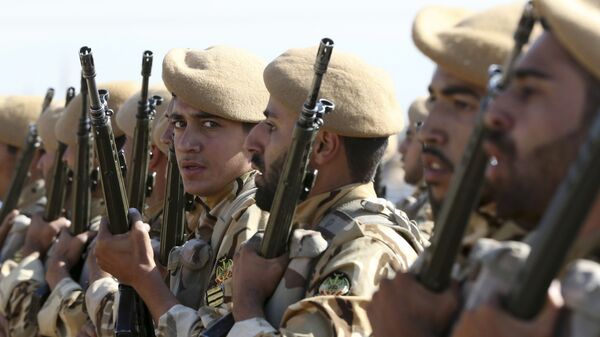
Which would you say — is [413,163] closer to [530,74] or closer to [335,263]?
[335,263]

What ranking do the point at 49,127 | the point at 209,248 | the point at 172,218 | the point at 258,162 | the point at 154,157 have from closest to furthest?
the point at 258,162 < the point at 209,248 < the point at 172,218 < the point at 154,157 < the point at 49,127

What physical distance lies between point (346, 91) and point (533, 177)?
2425 mm

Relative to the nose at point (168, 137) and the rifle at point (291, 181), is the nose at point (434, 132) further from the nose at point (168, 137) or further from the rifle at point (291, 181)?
the nose at point (168, 137)

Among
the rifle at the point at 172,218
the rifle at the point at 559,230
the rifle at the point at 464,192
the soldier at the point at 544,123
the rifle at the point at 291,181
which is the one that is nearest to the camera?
the rifle at the point at 559,230

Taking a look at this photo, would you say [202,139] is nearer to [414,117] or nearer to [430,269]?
[430,269]

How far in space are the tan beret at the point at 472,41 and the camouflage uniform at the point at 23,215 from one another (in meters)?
6.09

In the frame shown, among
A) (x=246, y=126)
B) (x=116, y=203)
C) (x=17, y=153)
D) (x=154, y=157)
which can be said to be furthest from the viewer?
(x=17, y=153)

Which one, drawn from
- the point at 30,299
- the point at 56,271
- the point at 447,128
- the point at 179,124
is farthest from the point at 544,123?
the point at 30,299

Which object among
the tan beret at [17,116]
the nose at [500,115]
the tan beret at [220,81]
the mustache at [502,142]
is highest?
the nose at [500,115]

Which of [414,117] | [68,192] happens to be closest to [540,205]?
[68,192]

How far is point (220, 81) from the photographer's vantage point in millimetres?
7250

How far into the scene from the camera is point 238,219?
21.2 ft

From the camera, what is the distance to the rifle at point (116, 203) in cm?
683

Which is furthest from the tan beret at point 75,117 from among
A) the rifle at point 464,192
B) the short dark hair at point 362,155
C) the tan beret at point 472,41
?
the rifle at point 464,192
